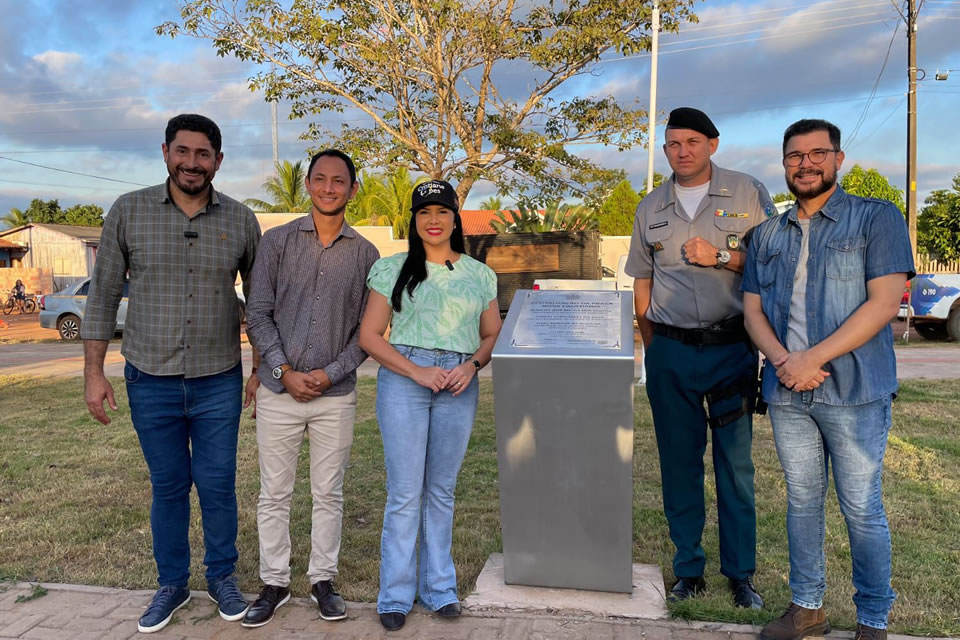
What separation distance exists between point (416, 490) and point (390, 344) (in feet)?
2.11

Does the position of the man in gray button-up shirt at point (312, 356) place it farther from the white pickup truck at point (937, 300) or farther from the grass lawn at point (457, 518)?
the white pickup truck at point (937, 300)

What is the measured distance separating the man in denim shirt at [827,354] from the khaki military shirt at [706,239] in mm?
341

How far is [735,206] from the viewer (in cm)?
338

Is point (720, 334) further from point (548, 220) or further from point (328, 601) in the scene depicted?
point (548, 220)

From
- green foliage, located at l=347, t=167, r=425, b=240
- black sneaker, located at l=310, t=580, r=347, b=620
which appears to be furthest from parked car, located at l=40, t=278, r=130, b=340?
black sneaker, located at l=310, t=580, r=347, b=620

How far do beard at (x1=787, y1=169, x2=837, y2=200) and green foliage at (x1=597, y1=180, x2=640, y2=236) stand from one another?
1163 inches

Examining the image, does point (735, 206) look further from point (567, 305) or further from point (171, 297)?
point (171, 297)

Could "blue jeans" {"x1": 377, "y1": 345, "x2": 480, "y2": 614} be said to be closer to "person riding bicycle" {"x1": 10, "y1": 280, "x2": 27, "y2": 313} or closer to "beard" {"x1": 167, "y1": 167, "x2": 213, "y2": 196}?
"beard" {"x1": 167, "y1": 167, "x2": 213, "y2": 196}

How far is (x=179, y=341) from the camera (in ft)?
10.6

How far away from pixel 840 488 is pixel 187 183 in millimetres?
2934

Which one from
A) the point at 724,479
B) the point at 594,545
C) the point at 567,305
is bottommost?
the point at 594,545

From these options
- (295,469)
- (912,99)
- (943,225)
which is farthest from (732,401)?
(943,225)

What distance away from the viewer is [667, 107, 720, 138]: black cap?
330cm

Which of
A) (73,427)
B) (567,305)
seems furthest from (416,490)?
(73,427)
